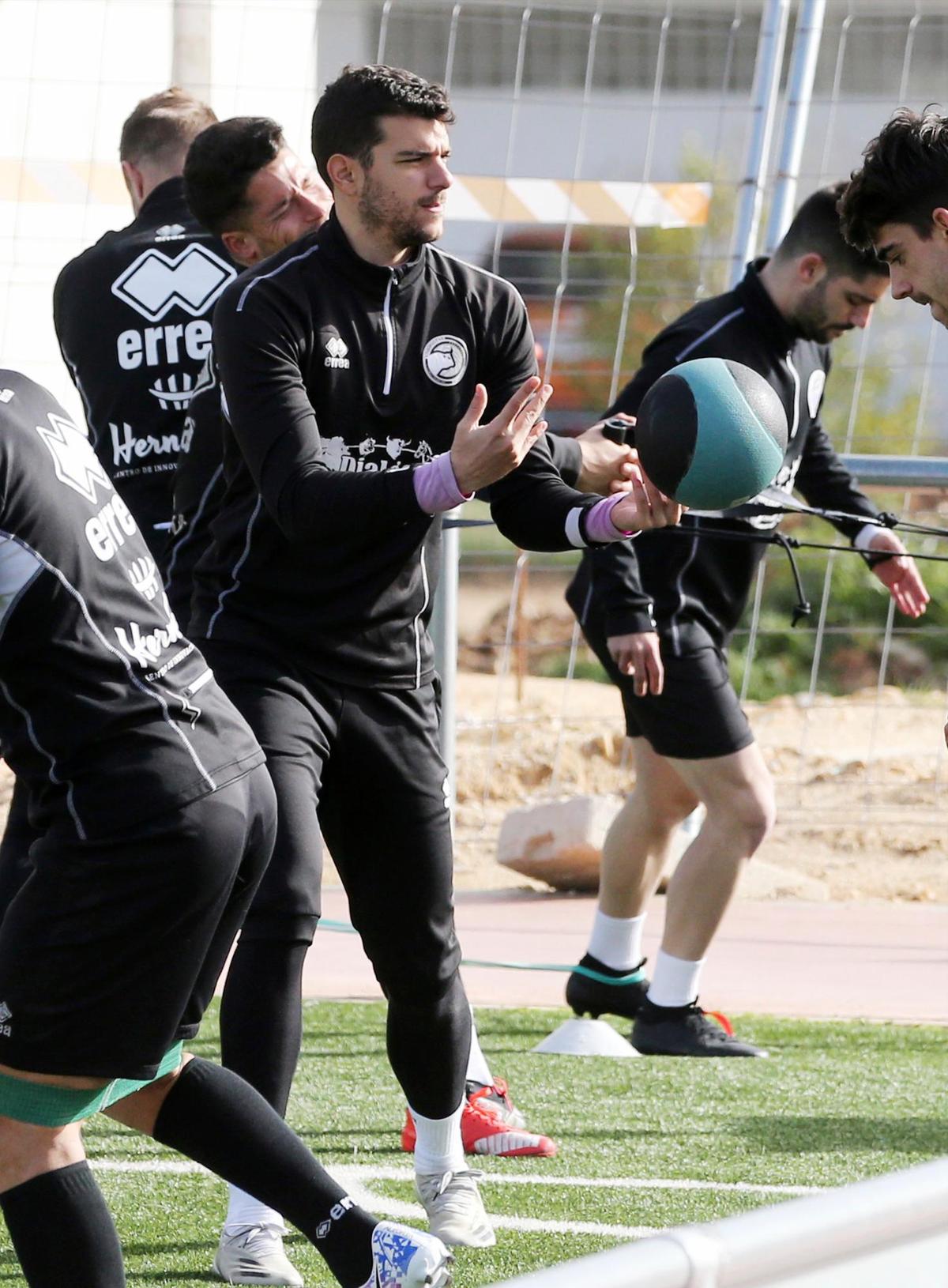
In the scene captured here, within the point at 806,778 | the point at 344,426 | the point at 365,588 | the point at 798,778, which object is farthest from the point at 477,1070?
the point at 806,778

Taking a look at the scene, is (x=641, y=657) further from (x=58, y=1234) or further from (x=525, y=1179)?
(x=58, y=1234)

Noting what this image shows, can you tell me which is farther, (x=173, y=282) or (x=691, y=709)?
(x=691, y=709)

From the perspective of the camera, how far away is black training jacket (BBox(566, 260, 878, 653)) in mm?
5035

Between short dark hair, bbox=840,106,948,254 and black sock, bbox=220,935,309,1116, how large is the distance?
1581 millimetres

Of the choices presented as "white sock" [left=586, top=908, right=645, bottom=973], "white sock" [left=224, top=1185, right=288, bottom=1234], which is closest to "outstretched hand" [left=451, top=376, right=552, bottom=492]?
"white sock" [left=224, top=1185, right=288, bottom=1234]

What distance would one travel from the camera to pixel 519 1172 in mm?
4051

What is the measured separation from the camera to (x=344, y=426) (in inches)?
136

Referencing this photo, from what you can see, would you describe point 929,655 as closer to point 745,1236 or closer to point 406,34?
point 406,34


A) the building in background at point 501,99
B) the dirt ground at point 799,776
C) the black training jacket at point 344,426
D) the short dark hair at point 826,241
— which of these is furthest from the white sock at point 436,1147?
the building in background at point 501,99

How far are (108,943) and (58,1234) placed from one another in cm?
40

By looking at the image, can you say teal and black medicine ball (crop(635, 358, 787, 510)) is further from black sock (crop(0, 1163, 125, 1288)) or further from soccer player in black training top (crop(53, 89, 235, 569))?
black sock (crop(0, 1163, 125, 1288))

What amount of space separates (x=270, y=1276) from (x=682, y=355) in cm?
273

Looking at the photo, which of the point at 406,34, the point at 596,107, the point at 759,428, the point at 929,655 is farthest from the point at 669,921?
the point at 929,655

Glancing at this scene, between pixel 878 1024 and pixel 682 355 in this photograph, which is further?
pixel 878 1024
